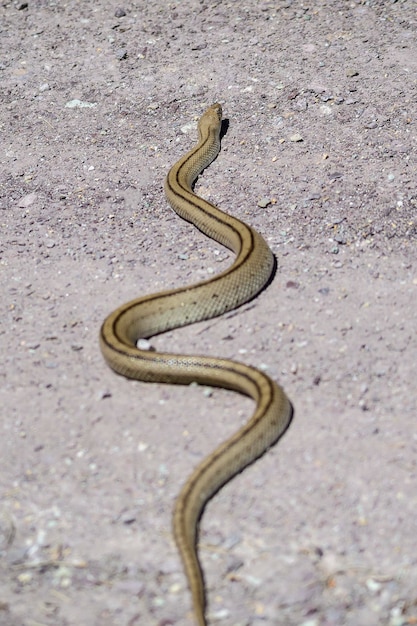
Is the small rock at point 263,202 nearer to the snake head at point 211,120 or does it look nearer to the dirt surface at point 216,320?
the dirt surface at point 216,320

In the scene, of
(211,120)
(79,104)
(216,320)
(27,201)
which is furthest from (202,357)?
(79,104)

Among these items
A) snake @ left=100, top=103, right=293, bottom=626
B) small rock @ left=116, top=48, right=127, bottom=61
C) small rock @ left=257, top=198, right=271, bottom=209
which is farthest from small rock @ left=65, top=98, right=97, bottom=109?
small rock @ left=257, top=198, right=271, bottom=209

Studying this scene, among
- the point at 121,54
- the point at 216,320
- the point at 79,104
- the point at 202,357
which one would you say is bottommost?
the point at 216,320

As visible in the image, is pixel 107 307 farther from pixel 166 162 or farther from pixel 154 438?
pixel 166 162

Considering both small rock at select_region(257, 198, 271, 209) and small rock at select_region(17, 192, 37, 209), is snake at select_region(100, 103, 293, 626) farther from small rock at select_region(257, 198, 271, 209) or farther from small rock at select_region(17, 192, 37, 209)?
small rock at select_region(17, 192, 37, 209)

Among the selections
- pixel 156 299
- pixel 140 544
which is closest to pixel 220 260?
pixel 156 299

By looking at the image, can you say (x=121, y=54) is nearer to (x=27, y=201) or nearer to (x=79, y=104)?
(x=79, y=104)
